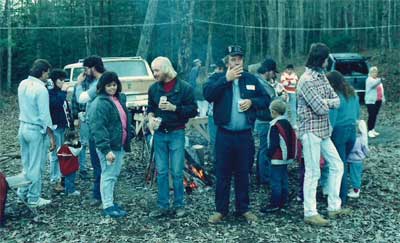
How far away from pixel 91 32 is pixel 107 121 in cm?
2732

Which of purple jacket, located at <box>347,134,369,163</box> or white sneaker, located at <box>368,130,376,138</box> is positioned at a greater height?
purple jacket, located at <box>347,134,369,163</box>

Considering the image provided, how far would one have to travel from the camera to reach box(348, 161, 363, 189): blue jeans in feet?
23.2

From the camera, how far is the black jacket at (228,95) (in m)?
5.97

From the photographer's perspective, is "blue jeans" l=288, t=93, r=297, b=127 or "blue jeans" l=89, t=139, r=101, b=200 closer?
"blue jeans" l=89, t=139, r=101, b=200

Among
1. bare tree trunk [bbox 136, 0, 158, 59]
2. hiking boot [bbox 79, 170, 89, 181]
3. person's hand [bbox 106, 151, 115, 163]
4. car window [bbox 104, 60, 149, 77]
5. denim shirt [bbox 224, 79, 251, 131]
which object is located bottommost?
hiking boot [bbox 79, 170, 89, 181]

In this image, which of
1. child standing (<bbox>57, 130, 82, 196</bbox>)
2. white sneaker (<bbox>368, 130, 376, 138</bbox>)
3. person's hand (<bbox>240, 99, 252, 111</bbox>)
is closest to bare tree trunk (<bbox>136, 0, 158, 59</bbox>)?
white sneaker (<bbox>368, 130, 376, 138</bbox>)

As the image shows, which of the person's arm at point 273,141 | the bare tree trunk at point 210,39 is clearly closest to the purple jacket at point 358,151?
the person's arm at point 273,141

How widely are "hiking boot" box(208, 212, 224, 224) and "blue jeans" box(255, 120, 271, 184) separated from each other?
1621mm

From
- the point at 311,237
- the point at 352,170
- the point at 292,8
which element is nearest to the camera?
the point at 311,237

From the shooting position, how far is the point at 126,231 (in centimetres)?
599

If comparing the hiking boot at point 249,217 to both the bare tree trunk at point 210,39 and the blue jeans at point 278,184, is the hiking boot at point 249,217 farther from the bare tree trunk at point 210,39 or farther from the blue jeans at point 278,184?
the bare tree trunk at point 210,39

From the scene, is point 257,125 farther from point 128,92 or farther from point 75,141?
point 128,92

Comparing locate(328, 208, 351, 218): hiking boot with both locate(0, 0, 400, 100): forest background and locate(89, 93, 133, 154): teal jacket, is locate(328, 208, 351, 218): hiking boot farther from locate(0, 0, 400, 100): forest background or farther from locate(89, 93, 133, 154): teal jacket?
locate(0, 0, 400, 100): forest background

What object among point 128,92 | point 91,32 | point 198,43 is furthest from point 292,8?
point 128,92
